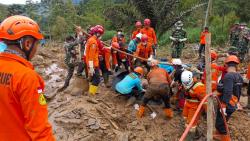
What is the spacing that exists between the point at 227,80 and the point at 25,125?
16.8 feet

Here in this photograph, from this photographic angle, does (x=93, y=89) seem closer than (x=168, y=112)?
No

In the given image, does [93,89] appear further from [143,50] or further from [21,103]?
[21,103]

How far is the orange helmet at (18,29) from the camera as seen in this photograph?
282cm

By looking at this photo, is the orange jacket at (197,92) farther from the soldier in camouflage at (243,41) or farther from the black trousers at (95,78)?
the soldier in camouflage at (243,41)

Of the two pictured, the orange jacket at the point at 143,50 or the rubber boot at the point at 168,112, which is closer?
the rubber boot at the point at 168,112

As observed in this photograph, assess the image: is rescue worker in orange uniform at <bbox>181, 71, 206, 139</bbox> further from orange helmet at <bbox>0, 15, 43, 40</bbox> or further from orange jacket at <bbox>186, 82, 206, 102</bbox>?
orange helmet at <bbox>0, 15, 43, 40</bbox>

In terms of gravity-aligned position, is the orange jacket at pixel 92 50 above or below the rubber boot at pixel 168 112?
above

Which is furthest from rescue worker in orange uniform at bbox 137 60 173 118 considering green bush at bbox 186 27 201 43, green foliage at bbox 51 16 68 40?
green foliage at bbox 51 16 68 40

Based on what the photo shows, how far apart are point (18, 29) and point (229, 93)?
518cm

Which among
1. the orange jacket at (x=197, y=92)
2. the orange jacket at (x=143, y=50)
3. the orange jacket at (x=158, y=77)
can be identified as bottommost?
the orange jacket at (x=197, y=92)

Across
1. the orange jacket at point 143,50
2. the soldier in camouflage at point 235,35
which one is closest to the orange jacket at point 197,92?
the orange jacket at point 143,50

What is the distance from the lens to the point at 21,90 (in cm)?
258

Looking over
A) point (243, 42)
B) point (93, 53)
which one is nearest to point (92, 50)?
point (93, 53)

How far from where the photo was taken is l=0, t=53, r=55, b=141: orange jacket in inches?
102
